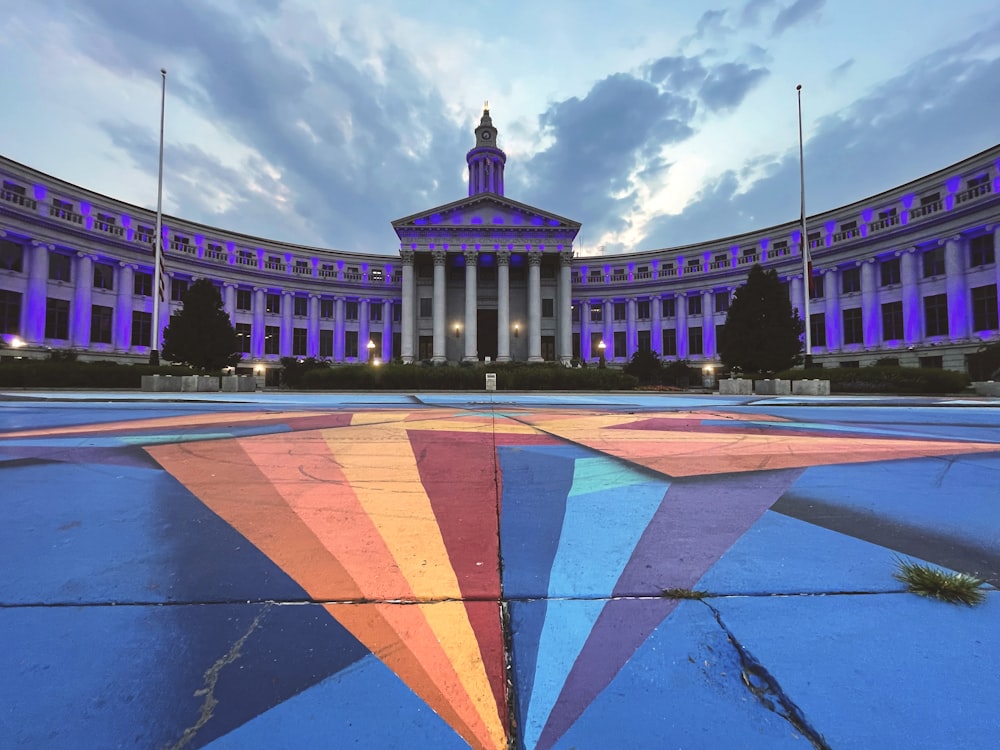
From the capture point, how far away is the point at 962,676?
1.58 metres

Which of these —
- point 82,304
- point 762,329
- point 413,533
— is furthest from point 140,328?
point 413,533

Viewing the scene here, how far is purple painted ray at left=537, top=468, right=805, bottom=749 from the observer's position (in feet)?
5.21

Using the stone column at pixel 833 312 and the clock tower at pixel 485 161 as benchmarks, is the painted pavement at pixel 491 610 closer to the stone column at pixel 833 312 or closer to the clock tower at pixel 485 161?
the stone column at pixel 833 312

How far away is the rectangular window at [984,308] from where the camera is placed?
3628cm

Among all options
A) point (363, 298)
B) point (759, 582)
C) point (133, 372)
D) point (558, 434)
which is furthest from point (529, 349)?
point (759, 582)

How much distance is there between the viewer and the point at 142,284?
49656 millimetres

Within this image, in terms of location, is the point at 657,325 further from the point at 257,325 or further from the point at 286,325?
the point at 257,325

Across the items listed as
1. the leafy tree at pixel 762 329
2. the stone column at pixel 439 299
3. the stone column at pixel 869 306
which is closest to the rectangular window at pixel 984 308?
the stone column at pixel 869 306

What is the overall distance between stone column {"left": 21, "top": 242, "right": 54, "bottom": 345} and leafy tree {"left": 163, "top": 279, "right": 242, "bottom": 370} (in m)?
21.2

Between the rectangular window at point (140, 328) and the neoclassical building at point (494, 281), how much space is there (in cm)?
14

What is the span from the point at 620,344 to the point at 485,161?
1441 inches

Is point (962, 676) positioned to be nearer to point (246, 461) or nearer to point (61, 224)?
point (246, 461)

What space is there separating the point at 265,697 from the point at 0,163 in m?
61.2

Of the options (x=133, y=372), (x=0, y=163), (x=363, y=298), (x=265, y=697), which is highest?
(x=0, y=163)
